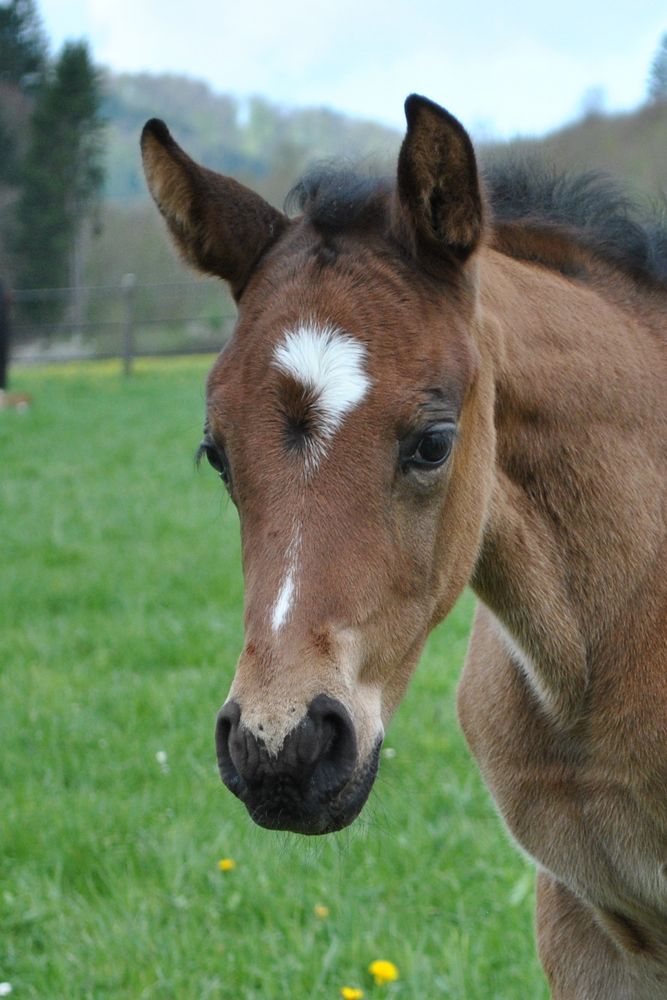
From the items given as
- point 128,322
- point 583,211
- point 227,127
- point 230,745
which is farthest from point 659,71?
point 227,127

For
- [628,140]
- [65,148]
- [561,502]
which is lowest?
[65,148]

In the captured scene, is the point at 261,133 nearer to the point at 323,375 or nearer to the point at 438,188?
the point at 438,188

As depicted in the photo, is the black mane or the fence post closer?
the black mane

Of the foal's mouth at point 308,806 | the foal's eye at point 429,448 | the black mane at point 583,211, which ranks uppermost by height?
the black mane at point 583,211

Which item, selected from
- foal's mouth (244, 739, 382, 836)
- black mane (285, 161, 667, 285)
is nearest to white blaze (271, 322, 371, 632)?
foal's mouth (244, 739, 382, 836)

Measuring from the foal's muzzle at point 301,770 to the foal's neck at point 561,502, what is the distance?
68cm

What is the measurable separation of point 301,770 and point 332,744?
0.08m

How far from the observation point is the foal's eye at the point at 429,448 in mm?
2120

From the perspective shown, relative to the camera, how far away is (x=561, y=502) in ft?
8.12

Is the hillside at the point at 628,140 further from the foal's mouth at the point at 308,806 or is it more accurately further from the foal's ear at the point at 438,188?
the foal's mouth at the point at 308,806

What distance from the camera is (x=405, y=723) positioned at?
5.02 meters

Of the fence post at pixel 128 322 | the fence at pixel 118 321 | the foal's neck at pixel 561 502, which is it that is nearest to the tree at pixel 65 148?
the fence at pixel 118 321

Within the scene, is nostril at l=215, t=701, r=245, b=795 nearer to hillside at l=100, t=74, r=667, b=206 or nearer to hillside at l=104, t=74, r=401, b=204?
hillside at l=100, t=74, r=667, b=206

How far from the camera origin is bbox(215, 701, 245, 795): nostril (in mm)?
1884
